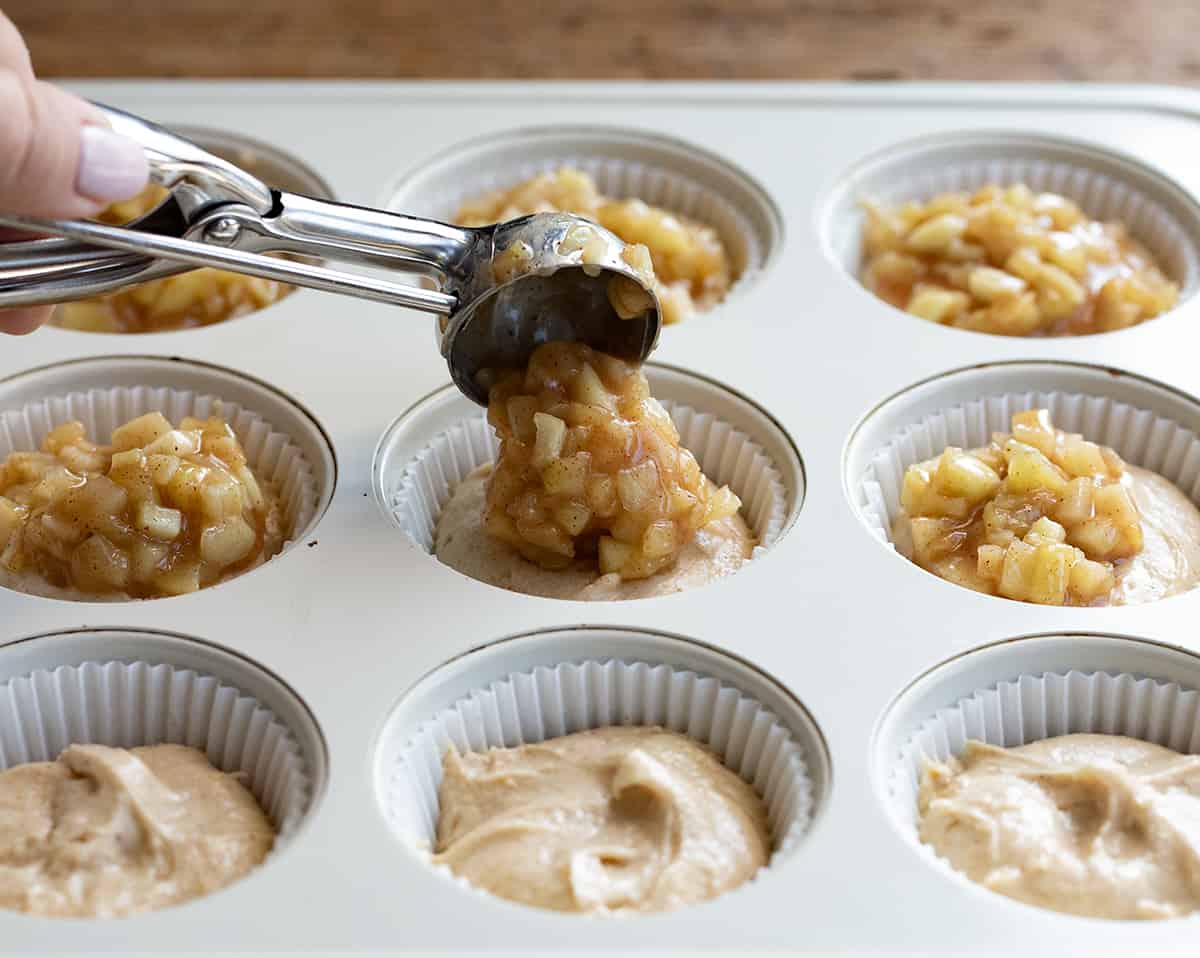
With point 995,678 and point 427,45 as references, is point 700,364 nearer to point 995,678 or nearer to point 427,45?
point 995,678

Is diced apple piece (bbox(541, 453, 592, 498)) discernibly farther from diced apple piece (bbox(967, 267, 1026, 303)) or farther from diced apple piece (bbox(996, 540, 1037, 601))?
diced apple piece (bbox(967, 267, 1026, 303))

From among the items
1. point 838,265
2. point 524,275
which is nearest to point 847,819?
point 524,275

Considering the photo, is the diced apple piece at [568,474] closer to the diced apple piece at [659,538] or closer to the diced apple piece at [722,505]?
the diced apple piece at [659,538]

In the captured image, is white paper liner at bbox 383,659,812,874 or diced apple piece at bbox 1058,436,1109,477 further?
diced apple piece at bbox 1058,436,1109,477

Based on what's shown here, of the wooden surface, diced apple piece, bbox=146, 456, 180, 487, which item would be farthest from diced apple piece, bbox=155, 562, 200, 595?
the wooden surface

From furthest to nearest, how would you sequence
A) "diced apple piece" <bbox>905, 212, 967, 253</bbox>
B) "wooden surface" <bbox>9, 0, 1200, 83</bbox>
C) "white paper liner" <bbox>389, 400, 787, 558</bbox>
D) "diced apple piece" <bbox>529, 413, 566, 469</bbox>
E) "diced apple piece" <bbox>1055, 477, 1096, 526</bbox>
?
"wooden surface" <bbox>9, 0, 1200, 83</bbox>, "diced apple piece" <bbox>905, 212, 967, 253</bbox>, "white paper liner" <bbox>389, 400, 787, 558</bbox>, "diced apple piece" <bbox>1055, 477, 1096, 526</bbox>, "diced apple piece" <bbox>529, 413, 566, 469</bbox>
